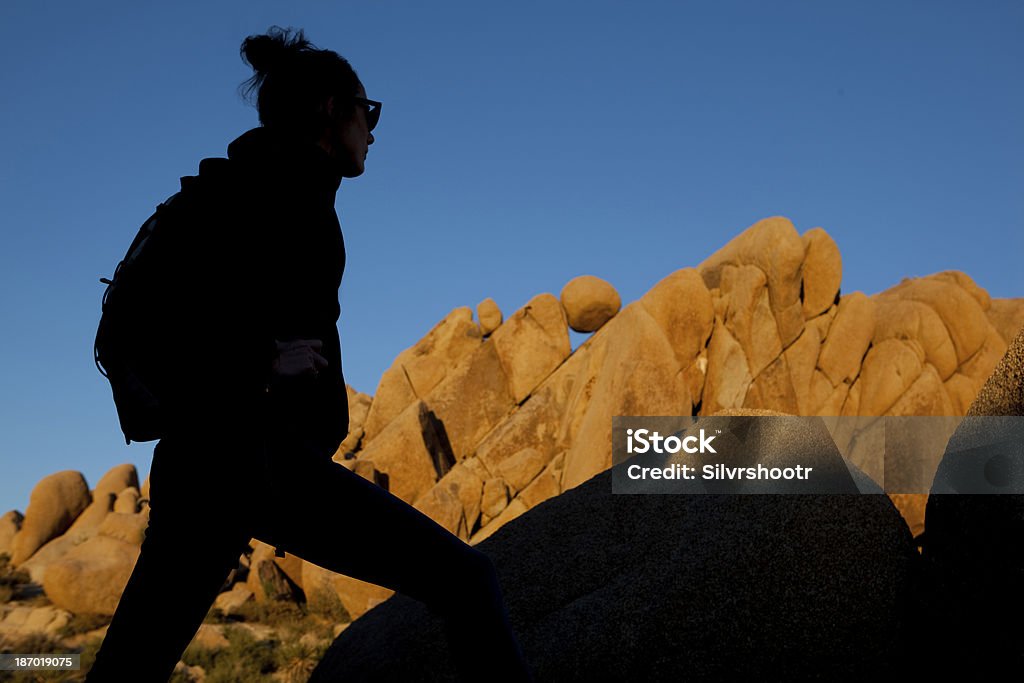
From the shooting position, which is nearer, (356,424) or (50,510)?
(50,510)

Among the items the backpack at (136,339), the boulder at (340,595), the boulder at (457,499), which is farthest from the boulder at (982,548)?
the boulder at (457,499)

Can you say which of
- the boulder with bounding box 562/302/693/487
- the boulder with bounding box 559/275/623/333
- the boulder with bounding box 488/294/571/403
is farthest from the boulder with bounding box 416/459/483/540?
the boulder with bounding box 559/275/623/333

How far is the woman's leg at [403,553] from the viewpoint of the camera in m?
2.55

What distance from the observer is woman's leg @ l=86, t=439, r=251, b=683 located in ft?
7.66

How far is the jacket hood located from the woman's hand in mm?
482

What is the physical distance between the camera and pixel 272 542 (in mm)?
2619

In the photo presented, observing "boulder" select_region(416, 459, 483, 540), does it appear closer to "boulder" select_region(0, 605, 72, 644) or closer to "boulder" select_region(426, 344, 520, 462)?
"boulder" select_region(426, 344, 520, 462)

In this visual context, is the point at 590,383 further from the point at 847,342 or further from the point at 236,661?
the point at 236,661

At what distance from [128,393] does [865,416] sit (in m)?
24.0

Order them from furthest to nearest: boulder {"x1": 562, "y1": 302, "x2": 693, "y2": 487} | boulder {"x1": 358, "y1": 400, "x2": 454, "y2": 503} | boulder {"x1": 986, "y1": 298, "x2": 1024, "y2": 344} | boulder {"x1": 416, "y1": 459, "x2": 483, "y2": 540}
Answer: boulder {"x1": 986, "y1": 298, "x2": 1024, "y2": 344} < boulder {"x1": 358, "y1": 400, "x2": 454, "y2": 503} < boulder {"x1": 416, "y1": 459, "x2": 483, "y2": 540} < boulder {"x1": 562, "y1": 302, "x2": 693, "y2": 487}

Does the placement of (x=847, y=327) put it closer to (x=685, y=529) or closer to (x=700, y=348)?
(x=700, y=348)

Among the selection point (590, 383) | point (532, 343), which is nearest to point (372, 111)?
point (590, 383)

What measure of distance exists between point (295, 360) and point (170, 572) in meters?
0.64

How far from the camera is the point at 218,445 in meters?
2.31
